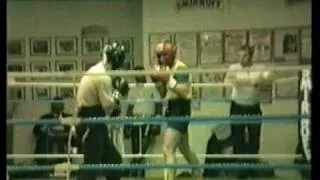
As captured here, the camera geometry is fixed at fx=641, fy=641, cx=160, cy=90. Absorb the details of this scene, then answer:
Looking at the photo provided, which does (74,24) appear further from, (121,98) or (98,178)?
(98,178)

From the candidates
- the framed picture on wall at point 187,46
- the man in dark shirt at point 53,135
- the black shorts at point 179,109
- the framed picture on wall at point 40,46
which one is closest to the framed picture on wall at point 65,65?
the framed picture on wall at point 40,46

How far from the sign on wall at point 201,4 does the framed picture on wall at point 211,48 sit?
24cm

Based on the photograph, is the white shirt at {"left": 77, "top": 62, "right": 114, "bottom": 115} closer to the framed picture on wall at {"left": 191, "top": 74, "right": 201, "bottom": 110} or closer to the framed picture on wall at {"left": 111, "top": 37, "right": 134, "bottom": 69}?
the framed picture on wall at {"left": 191, "top": 74, "right": 201, "bottom": 110}

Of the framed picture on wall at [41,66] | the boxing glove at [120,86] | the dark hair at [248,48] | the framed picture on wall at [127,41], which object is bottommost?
the boxing glove at [120,86]

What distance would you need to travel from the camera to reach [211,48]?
5.61 meters

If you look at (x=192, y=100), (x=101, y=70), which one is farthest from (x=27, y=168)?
(x=192, y=100)

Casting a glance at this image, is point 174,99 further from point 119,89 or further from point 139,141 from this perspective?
point 139,141

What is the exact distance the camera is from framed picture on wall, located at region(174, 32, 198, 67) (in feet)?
18.4

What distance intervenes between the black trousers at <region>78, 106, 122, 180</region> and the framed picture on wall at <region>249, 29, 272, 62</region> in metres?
1.98

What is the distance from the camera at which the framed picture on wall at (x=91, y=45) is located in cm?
562

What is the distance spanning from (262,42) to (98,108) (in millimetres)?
2124

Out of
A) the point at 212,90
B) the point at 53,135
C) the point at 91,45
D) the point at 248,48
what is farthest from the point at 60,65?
the point at 248,48

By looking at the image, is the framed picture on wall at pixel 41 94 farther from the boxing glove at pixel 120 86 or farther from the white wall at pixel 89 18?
the white wall at pixel 89 18

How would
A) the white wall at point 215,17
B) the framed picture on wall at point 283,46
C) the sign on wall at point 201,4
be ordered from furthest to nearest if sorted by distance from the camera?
the sign on wall at point 201,4, the white wall at point 215,17, the framed picture on wall at point 283,46
